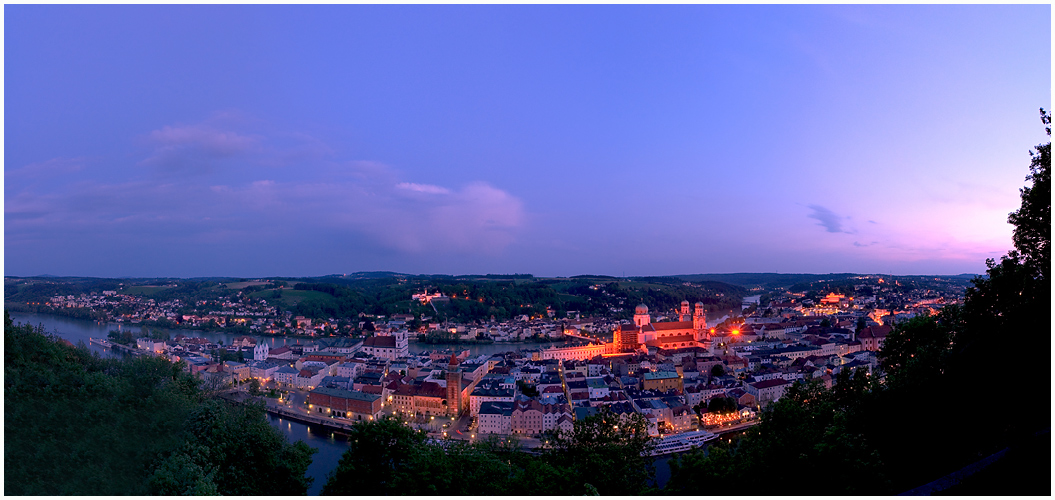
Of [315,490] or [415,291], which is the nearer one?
[315,490]

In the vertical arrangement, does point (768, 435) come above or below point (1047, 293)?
below

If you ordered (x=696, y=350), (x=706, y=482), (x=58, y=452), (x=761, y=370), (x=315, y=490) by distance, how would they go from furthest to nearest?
(x=696, y=350) < (x=761, y=370) < (x=315, y=490) < (x=58, y=452) < (x=706, y=482)

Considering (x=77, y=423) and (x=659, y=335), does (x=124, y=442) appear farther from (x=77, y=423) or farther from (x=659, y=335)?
(x=659, y=335)

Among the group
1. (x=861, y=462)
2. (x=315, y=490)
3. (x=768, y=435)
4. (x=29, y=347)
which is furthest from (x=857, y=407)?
(x=29, y=347)

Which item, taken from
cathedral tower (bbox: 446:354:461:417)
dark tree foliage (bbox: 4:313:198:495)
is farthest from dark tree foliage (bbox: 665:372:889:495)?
cathedral tower (bbox: 446:354:461:417)

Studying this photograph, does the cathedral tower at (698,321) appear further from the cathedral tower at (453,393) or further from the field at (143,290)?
the field at (143,290)

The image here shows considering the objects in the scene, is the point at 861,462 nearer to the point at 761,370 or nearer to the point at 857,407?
the point at 857,407
